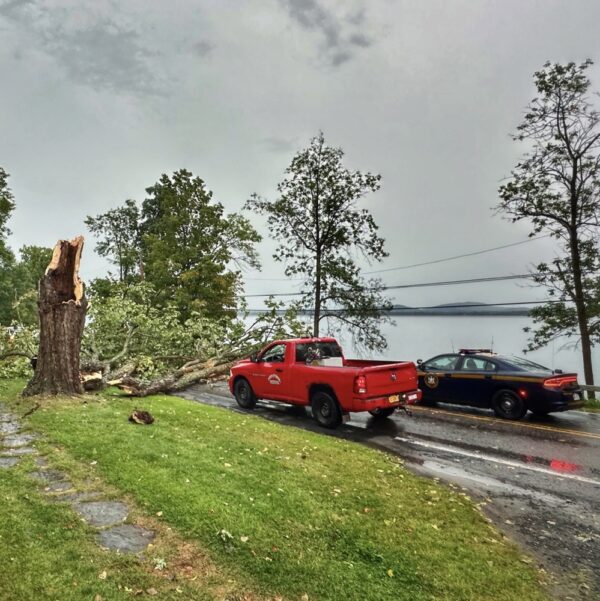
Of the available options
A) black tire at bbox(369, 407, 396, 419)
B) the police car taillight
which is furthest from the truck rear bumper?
the police car taillight

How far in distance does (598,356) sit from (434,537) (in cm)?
6014

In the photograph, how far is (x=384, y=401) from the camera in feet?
31.3

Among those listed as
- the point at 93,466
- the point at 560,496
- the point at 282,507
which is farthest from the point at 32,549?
the point at 560,496

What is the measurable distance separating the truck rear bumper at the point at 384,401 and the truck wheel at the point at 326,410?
0.47 metres

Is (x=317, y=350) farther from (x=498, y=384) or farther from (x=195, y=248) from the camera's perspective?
(x=195, y=248)

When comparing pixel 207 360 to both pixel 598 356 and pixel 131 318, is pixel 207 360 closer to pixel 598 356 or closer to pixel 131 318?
A: pixel 131 318

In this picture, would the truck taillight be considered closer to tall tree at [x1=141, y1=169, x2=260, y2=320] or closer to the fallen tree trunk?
the fallen tree trunk

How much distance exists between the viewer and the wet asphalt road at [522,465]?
4.65m

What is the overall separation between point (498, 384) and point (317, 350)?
15.4 feet

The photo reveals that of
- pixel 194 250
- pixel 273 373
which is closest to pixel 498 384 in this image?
pixel 273 373

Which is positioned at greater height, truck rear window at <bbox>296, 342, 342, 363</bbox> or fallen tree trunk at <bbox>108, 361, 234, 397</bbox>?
truck rear window at <bbox>296, 342, 342, 363</bbox>

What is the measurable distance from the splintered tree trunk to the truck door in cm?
434

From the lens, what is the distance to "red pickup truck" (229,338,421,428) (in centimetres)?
939

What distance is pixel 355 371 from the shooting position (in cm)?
927
